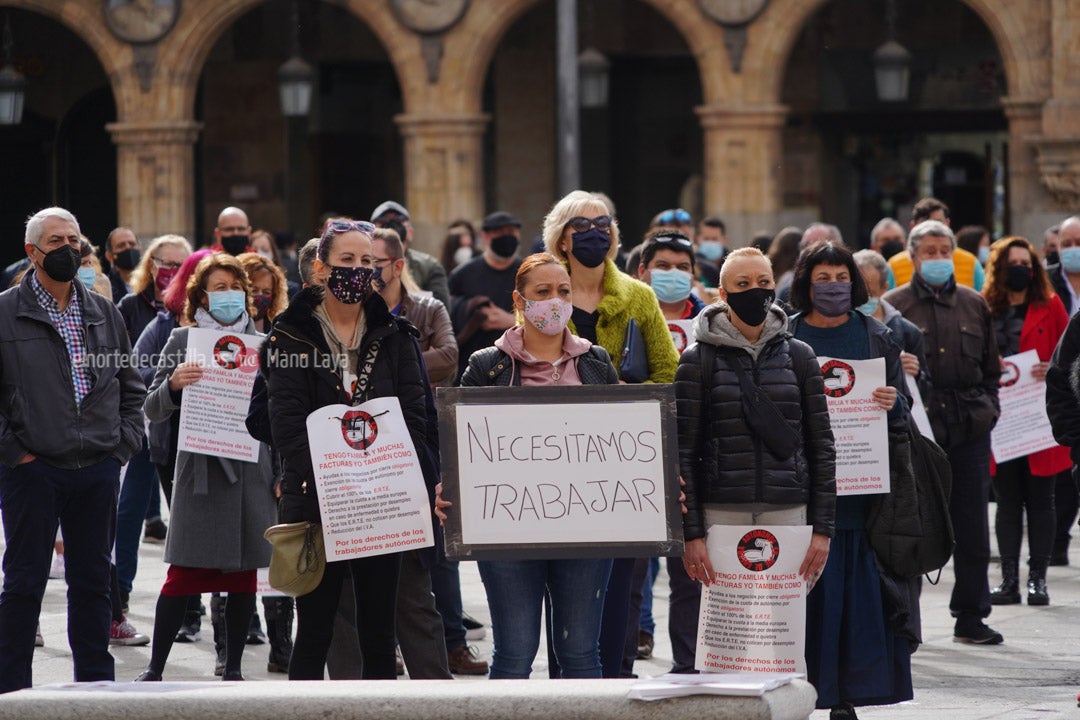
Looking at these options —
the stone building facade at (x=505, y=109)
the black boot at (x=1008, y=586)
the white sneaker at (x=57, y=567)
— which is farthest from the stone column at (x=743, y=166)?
the white sneaker at (x=57, y=567)

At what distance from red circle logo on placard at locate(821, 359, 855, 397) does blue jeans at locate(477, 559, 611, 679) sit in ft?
4.30

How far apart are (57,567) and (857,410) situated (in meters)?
5.01

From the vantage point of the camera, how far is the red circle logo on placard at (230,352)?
8.31 metres

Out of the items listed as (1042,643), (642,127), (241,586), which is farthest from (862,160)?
(241,586)

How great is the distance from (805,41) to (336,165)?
6.78 meters

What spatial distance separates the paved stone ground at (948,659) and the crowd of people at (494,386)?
0.72ft

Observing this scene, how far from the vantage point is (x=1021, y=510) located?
35.4 feet

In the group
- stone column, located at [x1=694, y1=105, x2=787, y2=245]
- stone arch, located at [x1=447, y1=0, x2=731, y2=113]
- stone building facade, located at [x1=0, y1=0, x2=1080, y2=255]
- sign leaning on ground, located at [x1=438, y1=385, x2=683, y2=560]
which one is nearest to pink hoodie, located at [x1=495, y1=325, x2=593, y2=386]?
sign leaning on ground, located at [x1=438, y1=385, x2=683, y2=560]

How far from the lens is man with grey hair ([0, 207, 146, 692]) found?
7398 millimetres

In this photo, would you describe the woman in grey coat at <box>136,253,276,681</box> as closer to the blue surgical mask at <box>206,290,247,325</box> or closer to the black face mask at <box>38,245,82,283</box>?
the blue surgical mask at <box>206,290,247,325</box>

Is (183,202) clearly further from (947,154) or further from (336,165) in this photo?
(947,154)

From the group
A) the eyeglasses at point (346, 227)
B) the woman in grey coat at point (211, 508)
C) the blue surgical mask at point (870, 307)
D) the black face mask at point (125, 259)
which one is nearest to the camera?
the eyeglasses at point (346, 227)

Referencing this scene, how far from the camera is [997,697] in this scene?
26.2ft

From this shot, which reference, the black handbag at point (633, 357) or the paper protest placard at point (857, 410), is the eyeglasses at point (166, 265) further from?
the paper protest placard at point (857, 410)
